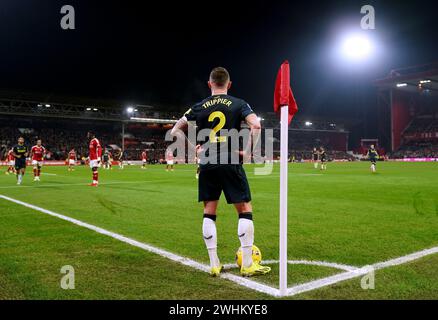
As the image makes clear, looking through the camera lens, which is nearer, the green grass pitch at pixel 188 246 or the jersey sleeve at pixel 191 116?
the green grass pitch at pixel 188 246

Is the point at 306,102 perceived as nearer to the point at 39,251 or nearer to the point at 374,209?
the point at 374,209

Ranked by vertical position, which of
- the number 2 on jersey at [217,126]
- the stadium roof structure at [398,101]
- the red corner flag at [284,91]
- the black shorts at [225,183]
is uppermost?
the stadium roof structure at [398,101]

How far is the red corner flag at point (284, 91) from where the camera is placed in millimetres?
3469

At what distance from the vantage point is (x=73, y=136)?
54188 mm

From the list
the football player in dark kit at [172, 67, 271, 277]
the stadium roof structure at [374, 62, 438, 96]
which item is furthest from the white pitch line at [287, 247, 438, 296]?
the stadium roof structure at [374, 62, 438, 96]

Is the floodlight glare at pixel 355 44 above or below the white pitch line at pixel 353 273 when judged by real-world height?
above

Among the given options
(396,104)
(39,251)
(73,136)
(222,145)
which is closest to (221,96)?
(222,145)

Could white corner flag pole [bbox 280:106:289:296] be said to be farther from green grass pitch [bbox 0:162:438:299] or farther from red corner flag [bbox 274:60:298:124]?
green grass pitch [bbox 0:162:438:299]

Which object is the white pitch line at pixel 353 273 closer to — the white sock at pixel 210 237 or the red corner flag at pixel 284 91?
the white sock at pixel 210 237

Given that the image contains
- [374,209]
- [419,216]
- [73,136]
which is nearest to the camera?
[419,216]

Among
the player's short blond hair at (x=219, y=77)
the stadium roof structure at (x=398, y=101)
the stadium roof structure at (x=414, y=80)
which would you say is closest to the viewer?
the player's short blond hair at (x=219, y=77)

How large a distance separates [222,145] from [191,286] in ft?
4.92

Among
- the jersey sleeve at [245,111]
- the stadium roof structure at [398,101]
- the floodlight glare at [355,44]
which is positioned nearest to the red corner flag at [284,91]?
the jersey sleeve at [245,111]

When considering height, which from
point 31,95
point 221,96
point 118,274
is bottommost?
point 118,274
